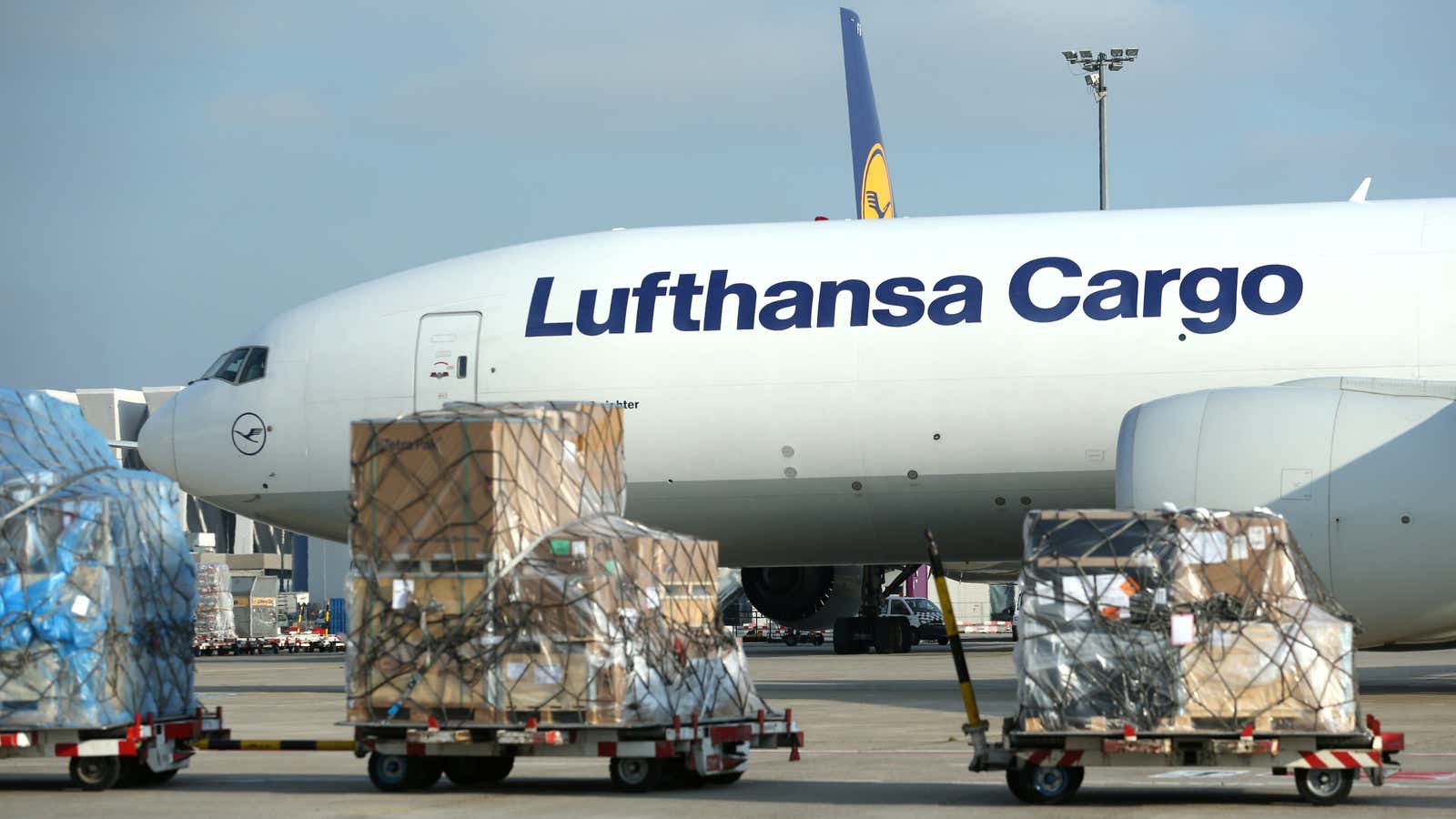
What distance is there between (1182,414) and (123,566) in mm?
10456

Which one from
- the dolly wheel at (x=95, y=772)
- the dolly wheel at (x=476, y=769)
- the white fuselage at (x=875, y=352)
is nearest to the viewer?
the dolly wheel at (x=476, y=769)

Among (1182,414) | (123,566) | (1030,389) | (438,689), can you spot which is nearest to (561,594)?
(438,689)

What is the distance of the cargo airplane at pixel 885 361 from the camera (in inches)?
792

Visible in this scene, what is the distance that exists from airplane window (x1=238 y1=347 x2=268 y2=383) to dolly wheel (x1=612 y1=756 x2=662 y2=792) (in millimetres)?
12832

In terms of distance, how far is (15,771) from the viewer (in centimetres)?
1433

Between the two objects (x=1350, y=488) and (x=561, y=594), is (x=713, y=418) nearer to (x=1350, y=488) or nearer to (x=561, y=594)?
(x=1350, y=488)

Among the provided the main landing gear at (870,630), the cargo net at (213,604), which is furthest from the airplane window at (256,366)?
the cargo net at (213,604)

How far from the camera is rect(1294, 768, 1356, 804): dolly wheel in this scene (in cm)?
1119

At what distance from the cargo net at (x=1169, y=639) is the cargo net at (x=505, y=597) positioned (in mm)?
2502

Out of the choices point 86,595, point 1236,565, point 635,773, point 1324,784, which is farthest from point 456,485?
point 1324,784

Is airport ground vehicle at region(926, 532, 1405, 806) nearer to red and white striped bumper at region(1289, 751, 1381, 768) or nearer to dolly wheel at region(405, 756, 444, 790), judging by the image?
red and white striped bumper at region(1289, 751, 1381, 768)

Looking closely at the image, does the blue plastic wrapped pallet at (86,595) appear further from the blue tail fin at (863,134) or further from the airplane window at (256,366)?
the blue tail fin at (863,134)

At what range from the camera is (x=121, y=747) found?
1262 cm

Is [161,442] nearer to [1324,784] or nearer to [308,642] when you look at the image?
[1324,784]
